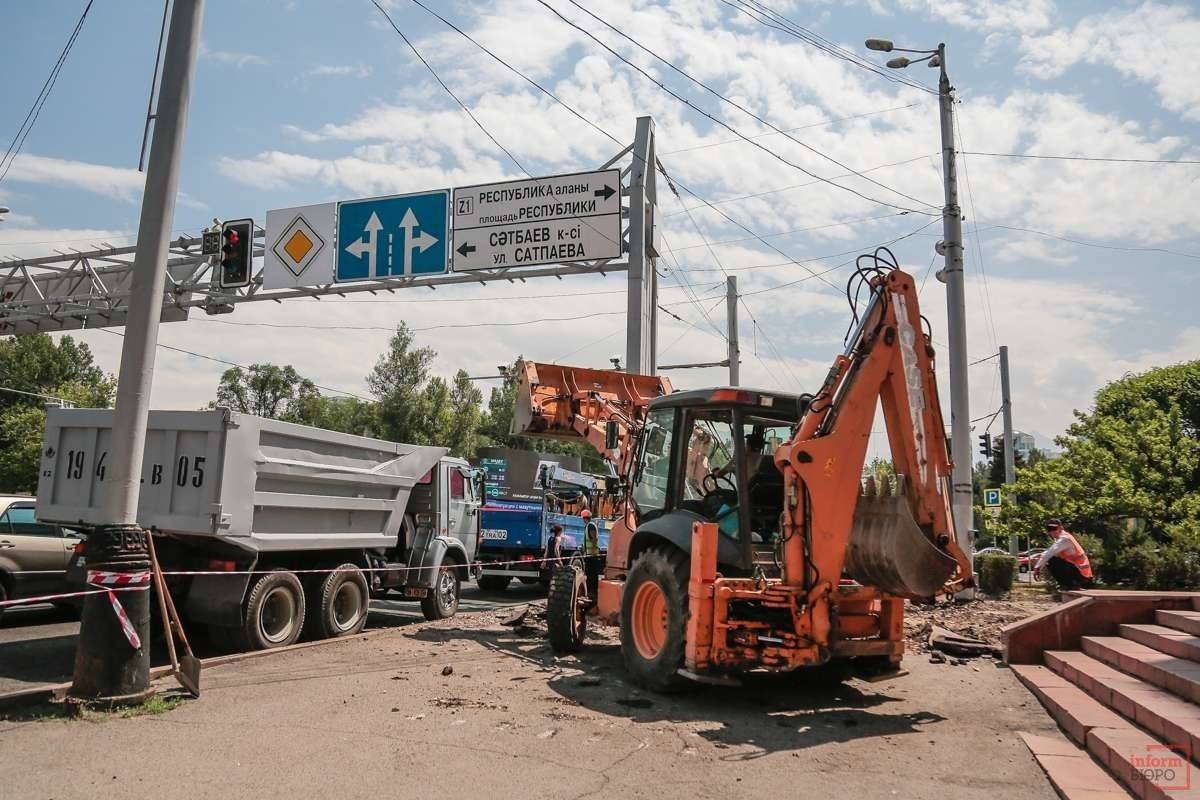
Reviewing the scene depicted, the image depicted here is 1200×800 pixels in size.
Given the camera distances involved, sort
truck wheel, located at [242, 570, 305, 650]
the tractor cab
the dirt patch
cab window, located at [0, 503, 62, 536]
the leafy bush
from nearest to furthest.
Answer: the tractor cab < truck wheel, located at [242, 570, 305, 650] < the dirt patch < cab window, located at [0, 503, 62, 536] < the leafy bush

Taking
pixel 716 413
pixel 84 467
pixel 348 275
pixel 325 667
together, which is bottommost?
pixel 325 667

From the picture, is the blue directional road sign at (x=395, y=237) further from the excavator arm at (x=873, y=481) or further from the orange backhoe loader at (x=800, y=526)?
the excavator arm at (x=873, y=481)

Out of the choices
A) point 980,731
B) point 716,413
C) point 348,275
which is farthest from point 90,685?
point 348,275

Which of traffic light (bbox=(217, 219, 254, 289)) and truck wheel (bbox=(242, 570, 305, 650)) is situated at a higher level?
traffic light (bbox=(217, 219, 254, 289))

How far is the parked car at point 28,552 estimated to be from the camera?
11.0 metres

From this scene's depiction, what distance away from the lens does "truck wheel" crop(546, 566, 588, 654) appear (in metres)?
9.58

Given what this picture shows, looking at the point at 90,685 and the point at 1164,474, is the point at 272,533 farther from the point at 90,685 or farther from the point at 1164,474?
the point at 1164,474

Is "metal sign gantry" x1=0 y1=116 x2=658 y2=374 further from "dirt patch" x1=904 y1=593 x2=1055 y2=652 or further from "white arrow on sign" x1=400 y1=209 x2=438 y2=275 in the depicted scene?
"dirt patch" x1=904 y1=593 x2=1055 y2=652

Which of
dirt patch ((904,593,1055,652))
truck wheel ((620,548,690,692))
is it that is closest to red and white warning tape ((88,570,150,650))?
truck wheel ((620,548,690,692))

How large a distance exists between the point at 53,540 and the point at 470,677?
696 cm

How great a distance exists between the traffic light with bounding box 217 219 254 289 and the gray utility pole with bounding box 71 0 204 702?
9.48 metres

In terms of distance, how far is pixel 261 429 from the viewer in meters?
9.31

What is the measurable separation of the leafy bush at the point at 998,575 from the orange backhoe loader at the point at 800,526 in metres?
8.36

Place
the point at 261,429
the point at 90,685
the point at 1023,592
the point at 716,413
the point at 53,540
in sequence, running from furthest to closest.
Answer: the point at 1023,592 → the point at 53,540 → the point at 261,429 → the point at 716,413 → the point at 90,685
